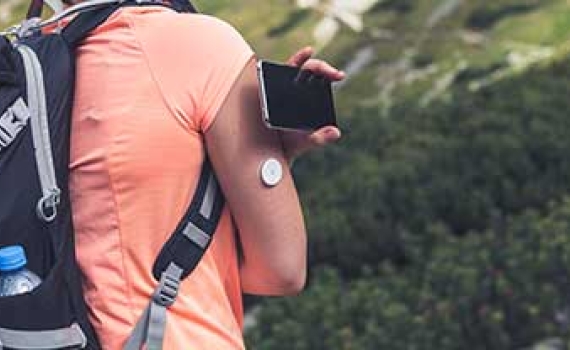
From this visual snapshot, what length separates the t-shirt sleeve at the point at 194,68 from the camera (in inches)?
86.7

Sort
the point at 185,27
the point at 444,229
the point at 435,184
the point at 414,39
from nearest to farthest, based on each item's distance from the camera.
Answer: the point at 185,27
the point at 444,229
the point at 435,184
the point at 414,39

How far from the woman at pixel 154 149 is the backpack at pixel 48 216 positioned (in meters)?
0.02

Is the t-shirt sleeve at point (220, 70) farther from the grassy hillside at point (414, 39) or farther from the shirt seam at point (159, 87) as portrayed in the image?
the grassy hillside at point (414, 39)

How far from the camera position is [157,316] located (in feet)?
7.22

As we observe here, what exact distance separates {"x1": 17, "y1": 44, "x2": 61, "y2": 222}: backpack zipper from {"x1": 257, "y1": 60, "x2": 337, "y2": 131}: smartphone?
0.96 feet

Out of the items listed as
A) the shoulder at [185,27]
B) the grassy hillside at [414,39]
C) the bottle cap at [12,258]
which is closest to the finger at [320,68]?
the shoulder at [185,27]

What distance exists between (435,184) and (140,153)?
3686mm

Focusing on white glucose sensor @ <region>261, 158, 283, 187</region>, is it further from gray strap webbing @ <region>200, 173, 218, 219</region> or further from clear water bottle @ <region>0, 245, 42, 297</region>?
clear water bottle @ <region>0, 245, 42, 297</region>

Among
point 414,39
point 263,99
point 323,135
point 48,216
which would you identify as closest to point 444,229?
point 323,135

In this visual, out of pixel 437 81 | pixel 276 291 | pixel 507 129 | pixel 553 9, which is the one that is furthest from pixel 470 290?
pixel 553 9

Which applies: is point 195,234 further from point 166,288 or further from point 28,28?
point 28,28

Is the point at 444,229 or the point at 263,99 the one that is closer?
the point at 263,99

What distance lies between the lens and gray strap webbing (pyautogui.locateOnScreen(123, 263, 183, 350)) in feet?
7.22

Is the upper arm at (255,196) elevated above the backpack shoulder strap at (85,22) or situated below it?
below
